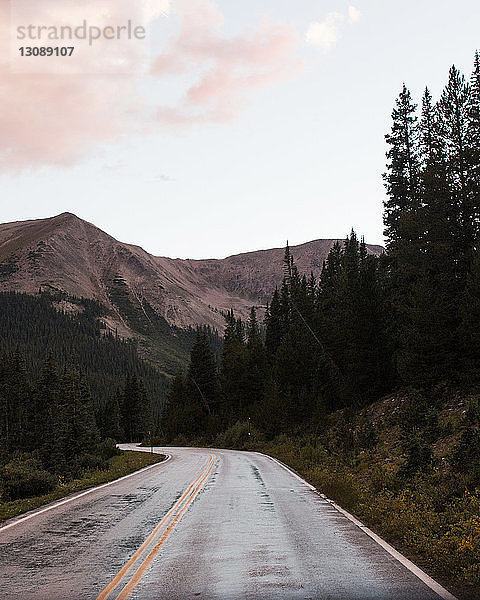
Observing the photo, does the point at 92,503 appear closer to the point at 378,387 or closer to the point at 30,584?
the point at 30,584

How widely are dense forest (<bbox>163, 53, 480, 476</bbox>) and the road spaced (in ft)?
23.5

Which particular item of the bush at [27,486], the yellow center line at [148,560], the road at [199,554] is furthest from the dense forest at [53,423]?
the yellow center line at [148,560]

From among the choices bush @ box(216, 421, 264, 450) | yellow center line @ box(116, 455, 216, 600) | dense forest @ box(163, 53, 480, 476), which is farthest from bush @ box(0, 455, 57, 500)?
bush @ box(216, 421, 264, 450)

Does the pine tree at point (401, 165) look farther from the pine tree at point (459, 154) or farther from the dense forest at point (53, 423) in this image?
the dense forest at point (53, 423)

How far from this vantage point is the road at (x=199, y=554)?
275 inches

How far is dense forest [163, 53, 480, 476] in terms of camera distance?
29344 mm

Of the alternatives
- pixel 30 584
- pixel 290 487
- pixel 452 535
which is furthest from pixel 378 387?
pixel 30 584

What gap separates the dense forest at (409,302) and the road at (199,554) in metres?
7.16

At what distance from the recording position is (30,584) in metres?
7.43

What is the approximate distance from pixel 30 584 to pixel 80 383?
208 ft

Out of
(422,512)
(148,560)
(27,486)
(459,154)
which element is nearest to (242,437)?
(459,154)

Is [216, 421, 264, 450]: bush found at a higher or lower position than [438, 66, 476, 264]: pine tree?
lower

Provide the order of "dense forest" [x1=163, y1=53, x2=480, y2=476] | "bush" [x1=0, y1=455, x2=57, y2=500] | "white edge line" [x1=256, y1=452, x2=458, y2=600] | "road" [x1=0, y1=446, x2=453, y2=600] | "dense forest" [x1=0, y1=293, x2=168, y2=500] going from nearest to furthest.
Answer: "white edge line" [x1=256, y1=452, x2=458, y2=600] → "road" [x1=0, y1=446, x2=453, y2=600] → "bush" [x1=0, y1=455, x2=57, y2=500] → "dense forest" [x1=163, y1=53, x2=480, y2=476] → "dense forest" [x1=0, y1=293, x2=168, y2=500]

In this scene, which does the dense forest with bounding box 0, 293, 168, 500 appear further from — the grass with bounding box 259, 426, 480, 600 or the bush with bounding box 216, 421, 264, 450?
the bush with bounding box 216, 421, 264, 450
